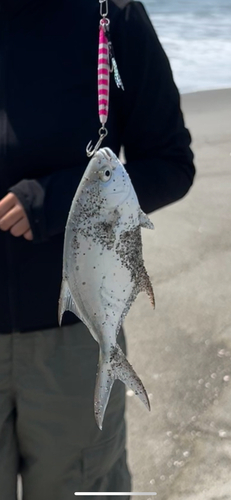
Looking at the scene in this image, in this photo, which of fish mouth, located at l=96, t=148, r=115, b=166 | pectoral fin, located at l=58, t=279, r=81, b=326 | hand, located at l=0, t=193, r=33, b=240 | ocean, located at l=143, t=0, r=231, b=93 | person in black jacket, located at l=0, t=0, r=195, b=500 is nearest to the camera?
fish mouth, located at l=96, t=148, r=115, b=166

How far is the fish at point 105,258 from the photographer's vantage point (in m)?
1.26

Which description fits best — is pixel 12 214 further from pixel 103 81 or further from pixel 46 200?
pixel 103 81

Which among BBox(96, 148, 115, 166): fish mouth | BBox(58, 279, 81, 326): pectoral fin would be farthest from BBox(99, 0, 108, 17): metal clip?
BBox(58, 279, 81, 326): pectoral fin

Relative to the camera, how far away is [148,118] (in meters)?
1.79

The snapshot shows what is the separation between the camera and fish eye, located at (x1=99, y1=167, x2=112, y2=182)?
124cm

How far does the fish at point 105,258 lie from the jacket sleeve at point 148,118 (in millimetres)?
328

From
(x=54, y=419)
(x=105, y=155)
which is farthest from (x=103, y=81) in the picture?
(x=54, y=419)

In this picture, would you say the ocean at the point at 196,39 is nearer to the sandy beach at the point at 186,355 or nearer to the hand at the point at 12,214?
the sandy beach at the point at 186,355

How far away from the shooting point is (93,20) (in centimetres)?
175

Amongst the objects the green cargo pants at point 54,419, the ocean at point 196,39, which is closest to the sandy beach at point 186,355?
the green cargo pants at point 54,419

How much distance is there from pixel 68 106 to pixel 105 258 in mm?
574

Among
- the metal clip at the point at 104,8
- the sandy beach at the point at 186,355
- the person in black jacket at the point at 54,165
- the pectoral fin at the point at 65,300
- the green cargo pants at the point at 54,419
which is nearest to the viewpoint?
the pectoral fin at the point at 65,300

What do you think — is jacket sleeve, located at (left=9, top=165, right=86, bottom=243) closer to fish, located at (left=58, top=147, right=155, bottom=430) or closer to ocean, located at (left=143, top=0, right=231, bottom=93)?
fish, located at (left=58, top=147, right=155, bottom=430)

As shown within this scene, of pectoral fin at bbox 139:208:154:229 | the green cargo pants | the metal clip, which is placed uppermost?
the metal clip
